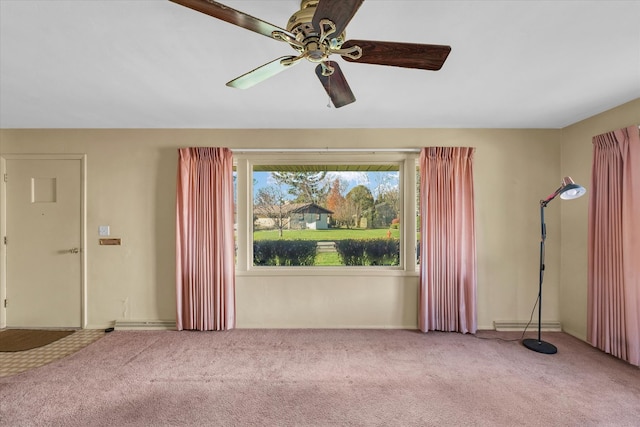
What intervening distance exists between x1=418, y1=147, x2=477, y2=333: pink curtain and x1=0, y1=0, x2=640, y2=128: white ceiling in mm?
500

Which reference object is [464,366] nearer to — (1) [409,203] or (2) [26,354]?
(1) [409,203]

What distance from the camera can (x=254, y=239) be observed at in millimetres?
3328

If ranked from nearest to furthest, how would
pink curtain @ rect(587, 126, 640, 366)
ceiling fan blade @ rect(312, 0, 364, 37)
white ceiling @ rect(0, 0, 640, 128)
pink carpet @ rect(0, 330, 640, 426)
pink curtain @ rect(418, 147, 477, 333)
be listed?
ceiling fan blade @ rect(312, 0, 364, 37), white ceiling @ rect(0, 0, 640, 128), pink carpet @ rect(0, 330, 640, 426), pink curtain @ rect(587, 126, 640, 366), pink curtain @ rect(418, 147, 477, 333)

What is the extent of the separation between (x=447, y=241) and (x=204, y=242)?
9.06 feet

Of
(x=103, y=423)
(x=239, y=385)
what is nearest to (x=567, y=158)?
(x=239, y=385)

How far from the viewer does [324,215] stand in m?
3.35

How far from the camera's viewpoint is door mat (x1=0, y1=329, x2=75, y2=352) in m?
2.75

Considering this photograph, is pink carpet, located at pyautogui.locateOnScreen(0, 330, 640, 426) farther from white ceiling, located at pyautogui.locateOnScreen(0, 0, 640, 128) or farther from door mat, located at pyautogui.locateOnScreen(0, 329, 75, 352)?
white ceiling, located at pyautogui.locateOnScreen(0, 0, 640, 128)

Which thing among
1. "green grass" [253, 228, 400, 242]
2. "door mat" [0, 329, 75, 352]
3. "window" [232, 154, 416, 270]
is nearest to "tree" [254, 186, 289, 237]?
"window" [232, 154, 416, 270]

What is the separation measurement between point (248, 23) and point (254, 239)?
2563 mm

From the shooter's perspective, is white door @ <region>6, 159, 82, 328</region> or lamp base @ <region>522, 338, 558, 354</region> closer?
lamp base @ <region>522, 338, 558, 354</region>

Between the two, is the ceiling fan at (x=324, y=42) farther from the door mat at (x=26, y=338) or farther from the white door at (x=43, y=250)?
the door mat at (x=26, y=338)

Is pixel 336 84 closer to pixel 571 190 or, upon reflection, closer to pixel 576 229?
pixel 571 190

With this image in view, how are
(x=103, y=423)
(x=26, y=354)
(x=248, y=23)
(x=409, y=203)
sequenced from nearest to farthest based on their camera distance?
(x=248, y=23)
(x=103, y=423)
(x=26, y=354)
(x=409, y=203)
